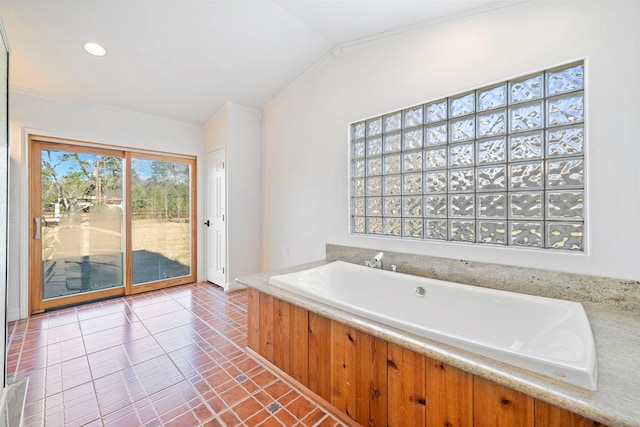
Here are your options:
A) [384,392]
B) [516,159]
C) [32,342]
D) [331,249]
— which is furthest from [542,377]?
[32,342]

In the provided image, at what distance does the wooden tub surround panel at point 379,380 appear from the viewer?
0.96 metres

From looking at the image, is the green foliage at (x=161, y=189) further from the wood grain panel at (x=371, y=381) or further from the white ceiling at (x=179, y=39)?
the wood grain panel at (x=371, y=381)

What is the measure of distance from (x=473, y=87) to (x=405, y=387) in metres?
1.99

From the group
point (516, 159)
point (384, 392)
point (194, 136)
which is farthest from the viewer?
point (194, 136)

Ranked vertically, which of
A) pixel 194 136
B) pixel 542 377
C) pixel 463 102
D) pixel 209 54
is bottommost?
pixel 542 377

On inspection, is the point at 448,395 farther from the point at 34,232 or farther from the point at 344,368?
the point at 34,232

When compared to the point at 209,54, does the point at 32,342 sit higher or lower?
lower

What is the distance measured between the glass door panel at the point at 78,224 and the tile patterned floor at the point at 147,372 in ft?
1.22

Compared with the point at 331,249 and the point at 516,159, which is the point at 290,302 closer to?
the point at 331,249

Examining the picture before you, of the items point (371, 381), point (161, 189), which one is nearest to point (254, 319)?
point (371, 381)

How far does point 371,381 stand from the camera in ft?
4.35

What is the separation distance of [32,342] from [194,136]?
9.26 feet

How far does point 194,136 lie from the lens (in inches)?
152

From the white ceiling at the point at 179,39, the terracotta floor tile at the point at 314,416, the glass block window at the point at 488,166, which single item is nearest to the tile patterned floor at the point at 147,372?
the terracotta floor tile at the point at 314,416
